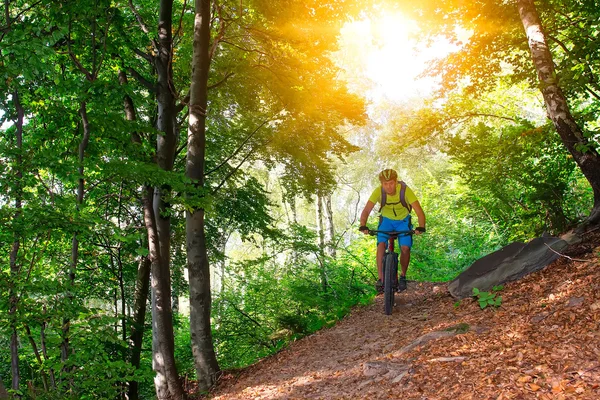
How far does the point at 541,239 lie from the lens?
6301 millimetres

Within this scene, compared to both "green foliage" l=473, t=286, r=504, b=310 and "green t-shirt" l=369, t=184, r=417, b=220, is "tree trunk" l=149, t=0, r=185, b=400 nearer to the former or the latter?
"green t-shirt" l=369, t=184, r=417, b=220

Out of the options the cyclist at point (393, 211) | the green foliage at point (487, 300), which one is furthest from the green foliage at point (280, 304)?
the green foliage at point (487, 300)

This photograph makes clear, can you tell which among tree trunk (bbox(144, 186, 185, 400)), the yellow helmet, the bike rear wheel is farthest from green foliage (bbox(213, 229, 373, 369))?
the yellow helmet

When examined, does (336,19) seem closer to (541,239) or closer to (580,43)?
(580,43)

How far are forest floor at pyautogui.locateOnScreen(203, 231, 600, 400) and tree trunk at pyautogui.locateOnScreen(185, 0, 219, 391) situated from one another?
18.3 inches

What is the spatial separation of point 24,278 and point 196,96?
393cm

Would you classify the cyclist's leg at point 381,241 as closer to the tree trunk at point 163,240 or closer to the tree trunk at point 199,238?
the tree trunk at point 199,238

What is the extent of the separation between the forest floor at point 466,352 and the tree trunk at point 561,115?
Answer: 88 cm

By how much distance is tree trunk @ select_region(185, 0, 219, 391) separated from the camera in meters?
6.81

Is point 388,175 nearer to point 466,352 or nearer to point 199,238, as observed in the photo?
point 466,352

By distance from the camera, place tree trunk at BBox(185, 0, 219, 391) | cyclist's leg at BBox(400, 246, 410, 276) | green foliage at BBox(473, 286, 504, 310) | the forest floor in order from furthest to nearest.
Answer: tree trunk at BBox(185, 0, 219, 391), cyclist's leg at BBox(400, 246, 410, 276), green foliage at BBox(473, 286, 504, 310), the forest floor

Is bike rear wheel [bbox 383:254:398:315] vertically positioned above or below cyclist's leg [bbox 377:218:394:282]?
below

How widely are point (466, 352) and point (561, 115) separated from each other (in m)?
4.38

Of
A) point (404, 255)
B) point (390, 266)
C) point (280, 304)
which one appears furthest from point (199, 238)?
point (280, 304)
